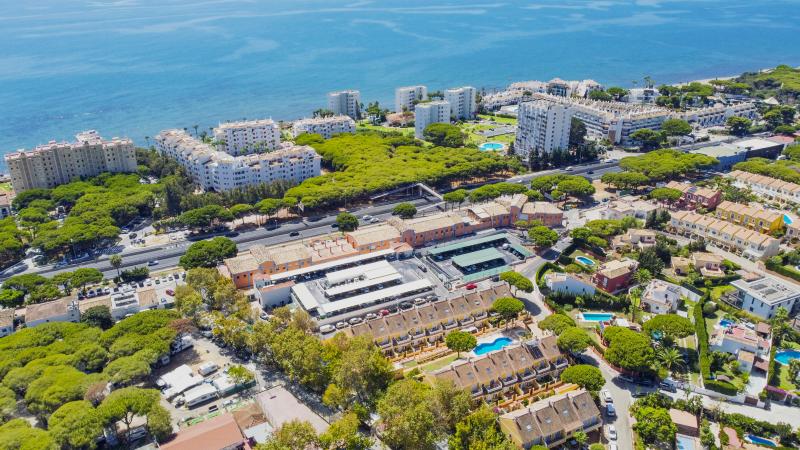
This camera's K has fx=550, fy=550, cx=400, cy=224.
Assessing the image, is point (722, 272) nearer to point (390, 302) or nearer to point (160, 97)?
point (390, 302)

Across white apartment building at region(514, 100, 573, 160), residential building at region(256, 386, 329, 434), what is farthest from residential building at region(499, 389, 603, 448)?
white apartment building at region(514, 100, 573, 160)

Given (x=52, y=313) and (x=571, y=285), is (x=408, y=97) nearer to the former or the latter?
(x=571, y=285)

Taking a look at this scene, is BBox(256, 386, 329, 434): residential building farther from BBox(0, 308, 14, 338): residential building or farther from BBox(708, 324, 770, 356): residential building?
BBox(708, 324, 770, 356): residential building

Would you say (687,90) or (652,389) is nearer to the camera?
(652,389)

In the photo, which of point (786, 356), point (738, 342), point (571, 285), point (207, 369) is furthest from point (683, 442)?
point (207, 369)

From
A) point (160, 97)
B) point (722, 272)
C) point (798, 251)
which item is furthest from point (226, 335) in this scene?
point (160, 97)
